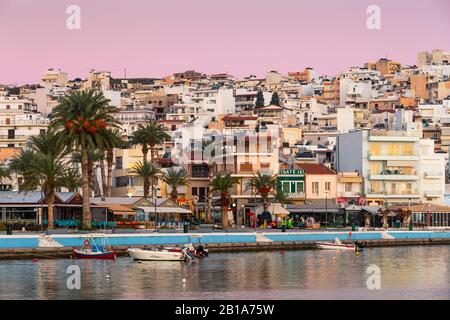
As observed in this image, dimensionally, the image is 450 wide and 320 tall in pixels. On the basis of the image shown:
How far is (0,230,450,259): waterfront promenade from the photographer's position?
86875 millimetres

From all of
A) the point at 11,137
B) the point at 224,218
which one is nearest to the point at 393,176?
the point at 224,218

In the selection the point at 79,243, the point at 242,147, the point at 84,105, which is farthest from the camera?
the point at 242,147

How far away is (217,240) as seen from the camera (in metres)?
98.2

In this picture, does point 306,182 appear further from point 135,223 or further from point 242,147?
point 135,223

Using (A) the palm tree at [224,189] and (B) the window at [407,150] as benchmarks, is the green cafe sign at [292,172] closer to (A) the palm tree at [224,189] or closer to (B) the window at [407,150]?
(B) the window at [407,150]

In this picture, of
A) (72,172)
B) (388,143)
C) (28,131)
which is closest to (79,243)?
(72,172)

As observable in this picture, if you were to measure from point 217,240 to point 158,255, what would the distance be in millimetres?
14171

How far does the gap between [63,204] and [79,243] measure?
26558mm

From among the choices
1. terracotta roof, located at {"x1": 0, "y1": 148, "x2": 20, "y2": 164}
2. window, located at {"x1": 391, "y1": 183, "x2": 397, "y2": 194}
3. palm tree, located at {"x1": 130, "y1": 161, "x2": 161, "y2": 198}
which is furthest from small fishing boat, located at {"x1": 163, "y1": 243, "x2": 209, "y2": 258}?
terracotta roof, located at {"x1": 0, "y1": 148, "x2": 20, "y2": 164}

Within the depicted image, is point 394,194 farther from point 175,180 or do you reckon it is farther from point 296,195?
point 175,180

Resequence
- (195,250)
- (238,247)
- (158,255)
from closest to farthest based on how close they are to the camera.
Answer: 1. (158,255)
2. (195,250)
3. (238,247)

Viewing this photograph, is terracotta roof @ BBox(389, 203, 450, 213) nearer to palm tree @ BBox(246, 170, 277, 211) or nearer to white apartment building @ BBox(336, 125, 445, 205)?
white apartment building @ BBox(336, 125, 445, 205)

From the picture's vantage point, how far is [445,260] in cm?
8919

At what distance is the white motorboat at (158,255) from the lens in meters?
84.4
